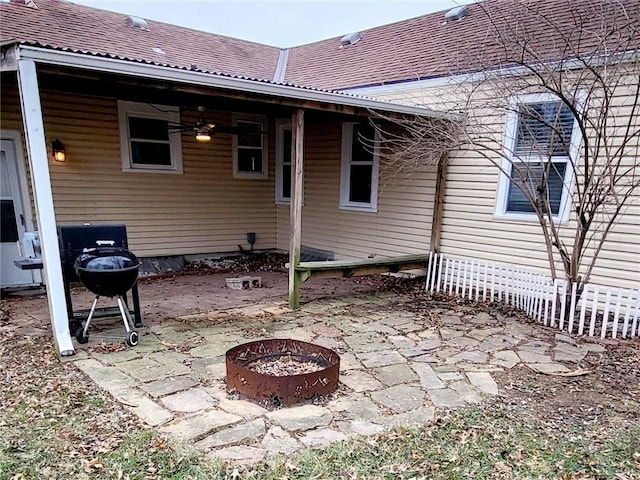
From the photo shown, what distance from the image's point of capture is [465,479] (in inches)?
92.4

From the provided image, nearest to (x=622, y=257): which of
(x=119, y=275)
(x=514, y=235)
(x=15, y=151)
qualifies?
(x=514, y=235)

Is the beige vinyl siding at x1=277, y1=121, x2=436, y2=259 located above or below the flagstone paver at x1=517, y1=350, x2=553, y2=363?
above

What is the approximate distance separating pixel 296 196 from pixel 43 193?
8.84 ft

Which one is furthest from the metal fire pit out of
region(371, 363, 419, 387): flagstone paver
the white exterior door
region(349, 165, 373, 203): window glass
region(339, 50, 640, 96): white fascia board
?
region(349, 165, 373, 203): window glass

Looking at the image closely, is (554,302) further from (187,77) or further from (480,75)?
(187,77)

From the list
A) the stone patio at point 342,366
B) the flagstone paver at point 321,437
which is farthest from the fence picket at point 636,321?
the flagstone paver at point 321,437

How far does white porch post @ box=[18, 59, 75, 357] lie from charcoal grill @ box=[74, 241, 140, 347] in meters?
0.24

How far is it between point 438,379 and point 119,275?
3022 mm

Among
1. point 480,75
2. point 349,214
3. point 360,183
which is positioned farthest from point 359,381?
point 360,183

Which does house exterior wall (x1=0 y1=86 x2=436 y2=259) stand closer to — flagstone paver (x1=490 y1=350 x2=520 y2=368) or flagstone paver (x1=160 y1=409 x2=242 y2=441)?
flagstone paver (x1=490 y1=350 x2=520 y2=368)

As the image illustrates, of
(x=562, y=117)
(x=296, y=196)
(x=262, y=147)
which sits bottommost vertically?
(x=296, y=196)

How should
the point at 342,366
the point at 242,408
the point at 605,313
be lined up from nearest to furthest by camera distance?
the point at 242,408 < the point at 342,366 < the point at 605,313

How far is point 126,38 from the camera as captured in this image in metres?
8.00

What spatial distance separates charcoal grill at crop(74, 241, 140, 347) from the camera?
3.96m
